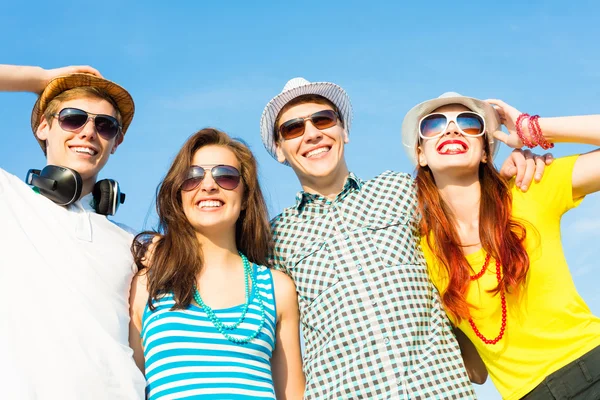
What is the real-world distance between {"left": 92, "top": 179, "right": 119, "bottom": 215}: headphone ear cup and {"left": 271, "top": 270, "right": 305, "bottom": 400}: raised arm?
159cm

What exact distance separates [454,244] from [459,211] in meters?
0.39

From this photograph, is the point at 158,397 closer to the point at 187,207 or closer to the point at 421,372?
the point at 187,207

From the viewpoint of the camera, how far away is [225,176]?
546 cm

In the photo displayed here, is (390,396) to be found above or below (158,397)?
below

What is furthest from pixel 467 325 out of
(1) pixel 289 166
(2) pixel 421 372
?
(1) pixel 289 166

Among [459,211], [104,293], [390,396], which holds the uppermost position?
[104,293]

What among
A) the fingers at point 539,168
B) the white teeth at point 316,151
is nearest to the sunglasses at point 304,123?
the white teeth at point 316,151

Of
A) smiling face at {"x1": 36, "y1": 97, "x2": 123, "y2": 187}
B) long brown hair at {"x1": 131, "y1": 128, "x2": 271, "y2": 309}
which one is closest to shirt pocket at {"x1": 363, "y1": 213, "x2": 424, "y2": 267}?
long brown hair at {"x1": 131, "y1": 128, "x2": 271, "y2": 309}

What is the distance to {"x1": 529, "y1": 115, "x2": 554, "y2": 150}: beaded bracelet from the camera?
16.8 ft

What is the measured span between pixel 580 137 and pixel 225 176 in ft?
9.83

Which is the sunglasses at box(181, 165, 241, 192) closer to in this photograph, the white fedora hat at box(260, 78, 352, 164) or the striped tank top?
the striped tank top

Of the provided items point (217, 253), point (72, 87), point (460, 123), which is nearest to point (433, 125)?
point (460, 123)

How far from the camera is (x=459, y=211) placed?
5484 mm

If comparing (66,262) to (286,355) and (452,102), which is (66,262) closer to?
(286,355)
